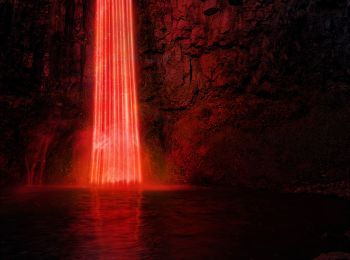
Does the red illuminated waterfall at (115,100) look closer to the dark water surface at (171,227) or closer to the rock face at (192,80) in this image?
the rock face at (192,80)

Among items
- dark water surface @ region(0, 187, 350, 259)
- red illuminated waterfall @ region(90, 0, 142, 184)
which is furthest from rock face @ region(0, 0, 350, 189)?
dark water surface @ region(0, 187, 350, 259)

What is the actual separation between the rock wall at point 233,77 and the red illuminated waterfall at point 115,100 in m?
0.88

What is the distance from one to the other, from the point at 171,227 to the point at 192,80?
1791 cm

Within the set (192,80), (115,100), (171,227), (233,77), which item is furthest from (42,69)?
(171,227)

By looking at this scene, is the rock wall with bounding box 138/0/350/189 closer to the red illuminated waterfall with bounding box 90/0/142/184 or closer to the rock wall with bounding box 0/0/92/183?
the red illuminated waterfall with bounding box 90/0/142/184

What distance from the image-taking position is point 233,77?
2697cm

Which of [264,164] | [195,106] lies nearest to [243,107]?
[195,106]

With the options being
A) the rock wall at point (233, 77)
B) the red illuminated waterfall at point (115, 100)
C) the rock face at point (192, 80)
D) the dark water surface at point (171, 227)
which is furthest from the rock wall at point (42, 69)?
the dark water surface at point (171, 227)

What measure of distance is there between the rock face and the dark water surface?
7.80 meters

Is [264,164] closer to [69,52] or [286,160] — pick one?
[286,160]

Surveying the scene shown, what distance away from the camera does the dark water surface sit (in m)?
→ 8.27

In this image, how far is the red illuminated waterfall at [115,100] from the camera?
24906 mm

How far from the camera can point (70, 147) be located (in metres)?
24.9

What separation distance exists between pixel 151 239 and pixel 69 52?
20.9 m
